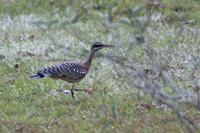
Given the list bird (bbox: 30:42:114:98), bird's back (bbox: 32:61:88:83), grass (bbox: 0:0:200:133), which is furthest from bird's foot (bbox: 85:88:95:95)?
bird's back (bbox: 32:61:88:83)

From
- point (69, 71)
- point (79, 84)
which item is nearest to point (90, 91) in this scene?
point (79, 84)

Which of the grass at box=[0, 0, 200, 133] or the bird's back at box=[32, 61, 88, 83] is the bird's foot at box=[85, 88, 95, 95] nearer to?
the grass at box=[0, 0, 200, 133]

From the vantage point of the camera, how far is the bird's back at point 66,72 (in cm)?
987

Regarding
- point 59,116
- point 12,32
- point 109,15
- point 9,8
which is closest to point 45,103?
point 59,116

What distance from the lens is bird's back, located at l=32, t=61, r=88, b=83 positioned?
9867mm

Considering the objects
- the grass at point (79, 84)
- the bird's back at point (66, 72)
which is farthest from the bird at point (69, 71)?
the grass at point (79, 84)

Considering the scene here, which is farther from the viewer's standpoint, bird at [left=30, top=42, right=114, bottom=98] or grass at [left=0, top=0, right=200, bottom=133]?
bird at [left=30, top=42, right=114, bottom=98]

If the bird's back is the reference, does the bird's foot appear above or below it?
below

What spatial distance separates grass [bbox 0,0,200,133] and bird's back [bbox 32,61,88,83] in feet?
0.82

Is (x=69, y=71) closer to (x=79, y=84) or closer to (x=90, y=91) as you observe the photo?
(x=90, y=91)

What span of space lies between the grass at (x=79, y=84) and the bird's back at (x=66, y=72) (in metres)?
0.25

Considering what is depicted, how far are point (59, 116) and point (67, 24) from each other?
3.25 meters

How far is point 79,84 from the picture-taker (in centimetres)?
1086

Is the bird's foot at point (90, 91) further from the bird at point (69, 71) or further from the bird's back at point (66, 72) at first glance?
the bird's back at point (66, 72)
